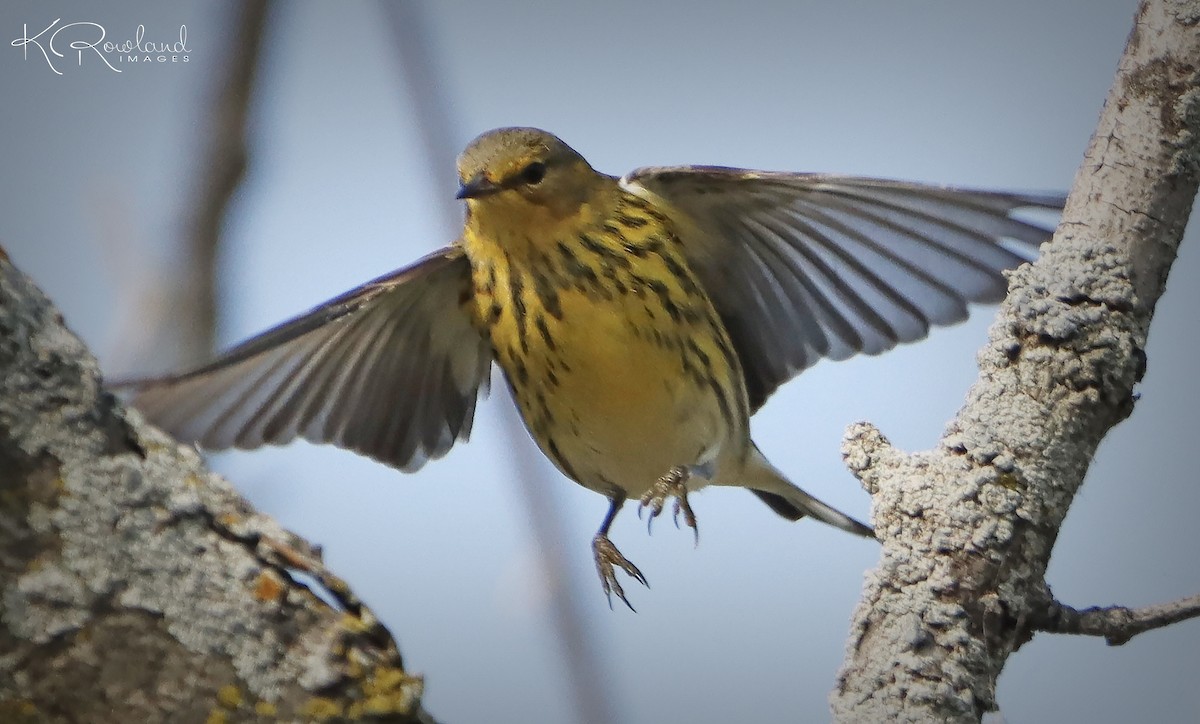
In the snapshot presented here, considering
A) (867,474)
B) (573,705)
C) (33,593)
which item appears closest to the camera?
(33,593)

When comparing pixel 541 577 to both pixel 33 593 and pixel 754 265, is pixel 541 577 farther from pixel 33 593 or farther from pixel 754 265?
pixel 33 593

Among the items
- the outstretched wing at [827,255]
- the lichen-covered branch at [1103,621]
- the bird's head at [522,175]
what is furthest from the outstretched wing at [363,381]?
the lichen-covered branch at [1103,621]

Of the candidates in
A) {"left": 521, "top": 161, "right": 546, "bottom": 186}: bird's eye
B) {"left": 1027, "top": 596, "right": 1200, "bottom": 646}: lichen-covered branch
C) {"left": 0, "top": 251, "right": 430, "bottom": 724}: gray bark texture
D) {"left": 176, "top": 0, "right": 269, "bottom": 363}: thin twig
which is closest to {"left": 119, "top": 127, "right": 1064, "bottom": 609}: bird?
{"left": 521, "top": 161, "right": 546, "bottom": 186}: bird's eye

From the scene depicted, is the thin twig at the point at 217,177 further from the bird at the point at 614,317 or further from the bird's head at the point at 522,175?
the bird's head at the point at 522,175

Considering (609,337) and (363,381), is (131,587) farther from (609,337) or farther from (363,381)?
(363,381)

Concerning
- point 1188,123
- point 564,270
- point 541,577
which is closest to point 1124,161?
point 1188,123

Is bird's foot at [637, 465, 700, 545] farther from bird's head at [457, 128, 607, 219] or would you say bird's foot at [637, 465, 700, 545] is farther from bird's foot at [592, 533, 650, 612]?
bird's head at [457, 128, 607, 219]
